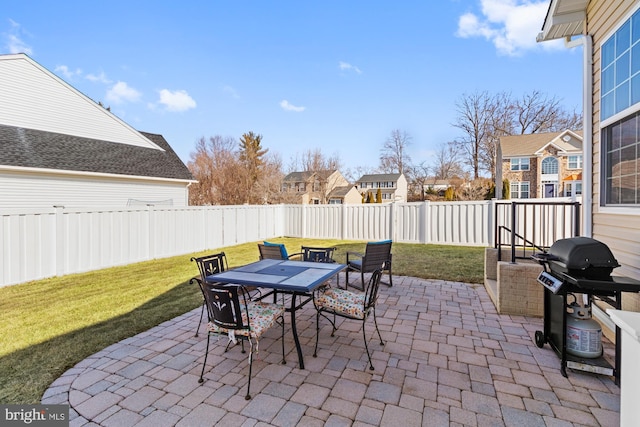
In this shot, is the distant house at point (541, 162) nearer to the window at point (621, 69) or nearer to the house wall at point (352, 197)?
the house wall at point (352, 197)

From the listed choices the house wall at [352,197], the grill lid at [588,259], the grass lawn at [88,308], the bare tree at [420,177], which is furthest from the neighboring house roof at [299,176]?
the grill lid at [588,259]

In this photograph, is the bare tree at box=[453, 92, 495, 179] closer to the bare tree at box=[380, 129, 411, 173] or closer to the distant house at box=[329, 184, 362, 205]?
the bare tree at box=[380, 129, 411, 173]

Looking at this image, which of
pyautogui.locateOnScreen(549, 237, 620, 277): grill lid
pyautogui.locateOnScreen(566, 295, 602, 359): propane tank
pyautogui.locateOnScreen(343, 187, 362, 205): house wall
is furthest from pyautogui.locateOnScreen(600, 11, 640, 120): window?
pyautogui.locateOnScreen(343, 187, 362, 205): house wall

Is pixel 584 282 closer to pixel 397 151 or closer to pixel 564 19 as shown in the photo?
pixel 564 19

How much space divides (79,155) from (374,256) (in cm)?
1087

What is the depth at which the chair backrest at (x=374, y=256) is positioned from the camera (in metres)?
4.86

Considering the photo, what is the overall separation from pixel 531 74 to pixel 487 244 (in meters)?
15.6

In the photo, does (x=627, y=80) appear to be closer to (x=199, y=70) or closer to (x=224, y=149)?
(x=199, y=70)

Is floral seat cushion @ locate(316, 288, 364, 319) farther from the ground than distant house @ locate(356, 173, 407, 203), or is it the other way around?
distant house @ locate(356, 173, 407, 203)

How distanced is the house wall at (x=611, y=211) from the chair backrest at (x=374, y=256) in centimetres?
269

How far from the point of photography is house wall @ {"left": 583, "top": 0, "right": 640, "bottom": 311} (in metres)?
2.79

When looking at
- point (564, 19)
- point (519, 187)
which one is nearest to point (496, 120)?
point (519, 187)

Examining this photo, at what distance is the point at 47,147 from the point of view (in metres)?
9.71

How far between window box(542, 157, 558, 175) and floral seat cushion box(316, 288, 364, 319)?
2484 centimetres
